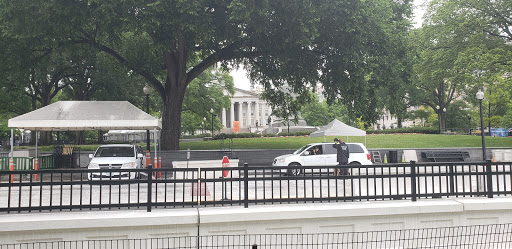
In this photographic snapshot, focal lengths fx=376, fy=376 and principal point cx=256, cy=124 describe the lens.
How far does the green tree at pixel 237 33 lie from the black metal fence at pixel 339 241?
11966mm

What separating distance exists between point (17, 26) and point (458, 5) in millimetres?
29015

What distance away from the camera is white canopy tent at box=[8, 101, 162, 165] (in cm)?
1694

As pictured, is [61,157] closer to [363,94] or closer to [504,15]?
[363,94]

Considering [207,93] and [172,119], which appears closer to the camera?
[172,119]

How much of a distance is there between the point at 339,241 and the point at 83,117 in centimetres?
1459

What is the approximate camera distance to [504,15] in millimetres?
27891

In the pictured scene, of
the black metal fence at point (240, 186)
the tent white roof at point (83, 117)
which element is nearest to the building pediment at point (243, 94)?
the tent white roof at point (83, 117)

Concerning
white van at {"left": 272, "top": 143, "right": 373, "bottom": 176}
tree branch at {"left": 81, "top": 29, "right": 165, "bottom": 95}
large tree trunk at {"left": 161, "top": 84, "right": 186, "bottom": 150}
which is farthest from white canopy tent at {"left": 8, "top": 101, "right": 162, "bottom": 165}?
white van at {"left": 272, "top": 143, "right": 373, "bottom": 176}

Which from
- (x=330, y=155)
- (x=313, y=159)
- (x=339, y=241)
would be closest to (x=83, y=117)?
(x=313, y=159)

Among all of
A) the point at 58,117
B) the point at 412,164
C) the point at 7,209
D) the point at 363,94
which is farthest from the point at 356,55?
the point at 7,209

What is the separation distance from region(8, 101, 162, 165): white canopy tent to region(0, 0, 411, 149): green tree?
3626 millimetres

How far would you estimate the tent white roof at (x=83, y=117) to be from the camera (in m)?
16.9

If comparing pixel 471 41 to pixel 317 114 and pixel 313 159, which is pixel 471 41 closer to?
pixel 313 159

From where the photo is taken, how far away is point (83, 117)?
1756cm
